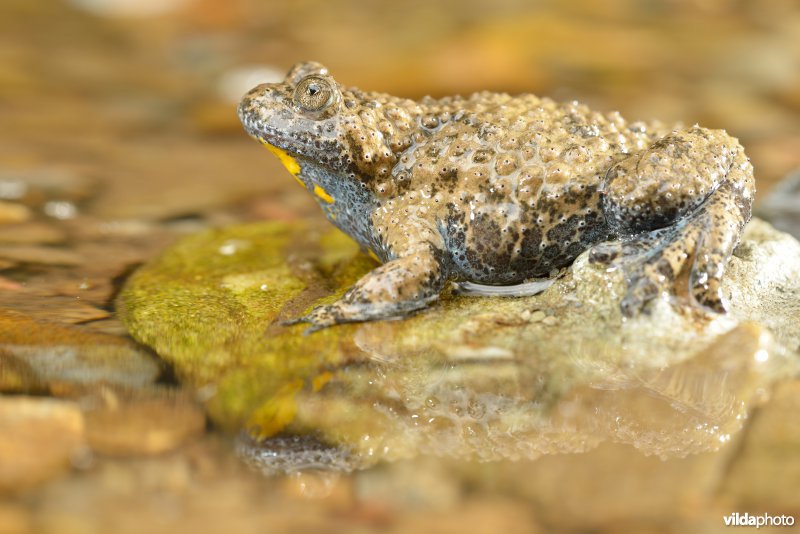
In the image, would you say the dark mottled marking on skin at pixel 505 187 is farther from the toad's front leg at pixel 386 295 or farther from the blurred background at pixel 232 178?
the blurred background at pixel 232 178

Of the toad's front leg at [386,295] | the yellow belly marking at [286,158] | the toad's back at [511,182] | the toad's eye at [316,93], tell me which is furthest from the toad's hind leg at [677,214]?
the yellow belly marking at [286,158]

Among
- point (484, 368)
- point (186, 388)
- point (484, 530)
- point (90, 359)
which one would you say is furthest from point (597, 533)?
point (90, 359)

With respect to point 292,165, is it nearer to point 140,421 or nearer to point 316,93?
point 316,93

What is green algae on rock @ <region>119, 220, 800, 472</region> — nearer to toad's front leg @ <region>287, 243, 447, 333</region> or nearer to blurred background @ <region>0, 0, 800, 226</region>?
toad's front leg @ <region>287, 243, 447, 333</region>

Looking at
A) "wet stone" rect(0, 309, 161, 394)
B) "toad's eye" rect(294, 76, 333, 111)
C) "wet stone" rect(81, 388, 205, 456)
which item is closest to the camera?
"wet stone" rect(81, 388, 205, 456)

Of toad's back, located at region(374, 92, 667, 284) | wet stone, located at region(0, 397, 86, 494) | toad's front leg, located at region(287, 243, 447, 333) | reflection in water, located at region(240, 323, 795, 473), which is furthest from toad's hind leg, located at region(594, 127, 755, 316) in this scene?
wet stone, located at region(0, 397, 86, 494)

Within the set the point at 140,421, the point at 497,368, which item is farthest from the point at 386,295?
the point at 140,421
